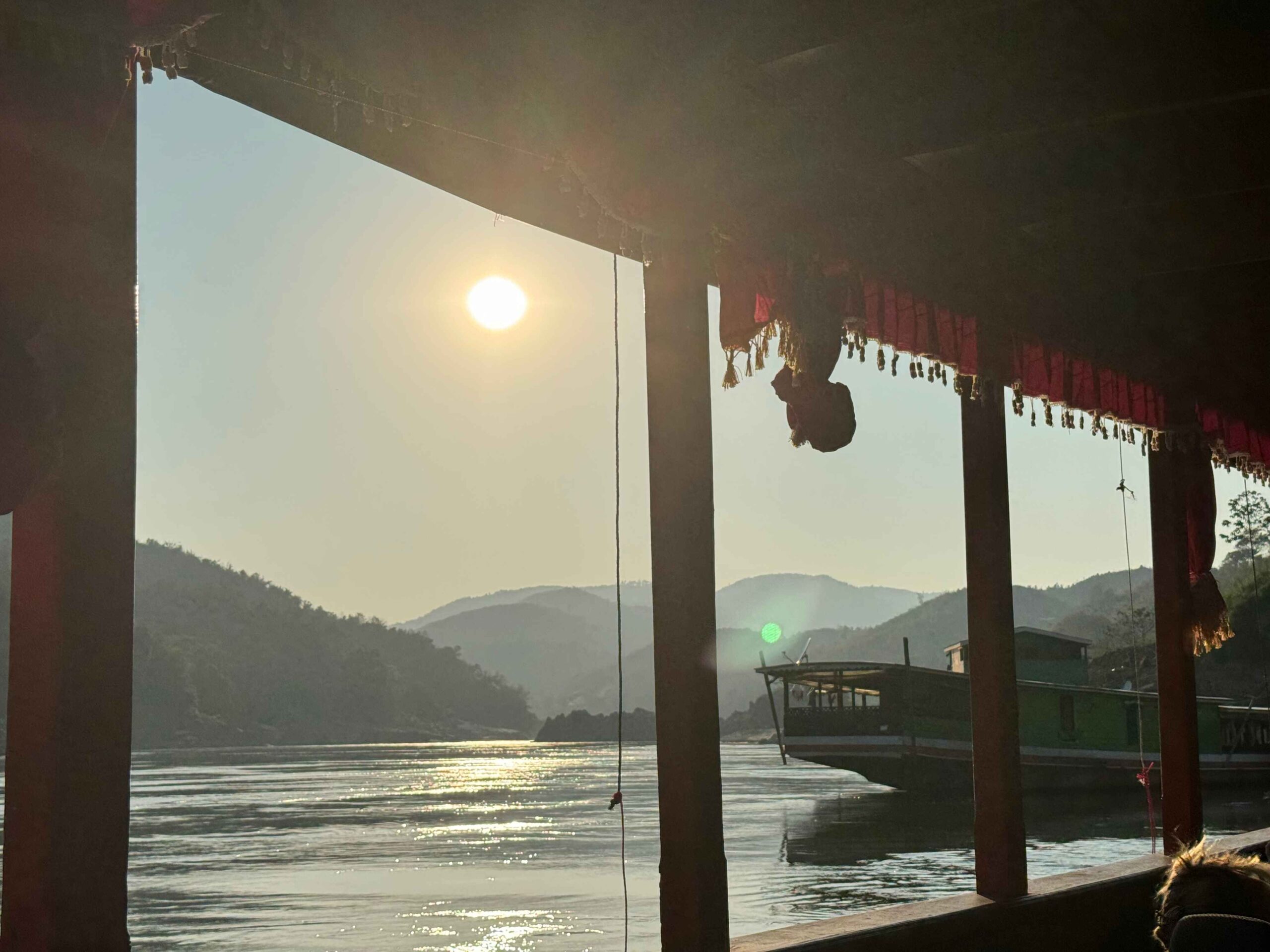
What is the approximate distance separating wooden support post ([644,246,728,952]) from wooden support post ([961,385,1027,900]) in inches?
66.8

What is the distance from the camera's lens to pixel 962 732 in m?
32.2

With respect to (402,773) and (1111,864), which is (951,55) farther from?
(402,773)

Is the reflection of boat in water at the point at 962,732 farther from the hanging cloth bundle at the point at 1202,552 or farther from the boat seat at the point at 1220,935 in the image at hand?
the boat seat at the point at 1220,935

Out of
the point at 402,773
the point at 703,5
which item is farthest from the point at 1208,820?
the point at 402,773

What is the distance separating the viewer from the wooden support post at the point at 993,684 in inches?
181

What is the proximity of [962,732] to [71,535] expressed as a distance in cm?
3215

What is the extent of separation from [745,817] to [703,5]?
38098 millimetres

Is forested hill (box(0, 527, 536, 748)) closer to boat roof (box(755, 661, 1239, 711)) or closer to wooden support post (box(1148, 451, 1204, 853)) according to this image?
boat roof (box(755, 661, 1239, 711))

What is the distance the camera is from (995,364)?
4.77 m

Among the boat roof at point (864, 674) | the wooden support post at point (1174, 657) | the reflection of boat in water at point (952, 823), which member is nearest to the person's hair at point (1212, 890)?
the wooden support post at point (1174, 657)

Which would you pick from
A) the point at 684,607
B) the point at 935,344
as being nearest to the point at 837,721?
the point at 935,344

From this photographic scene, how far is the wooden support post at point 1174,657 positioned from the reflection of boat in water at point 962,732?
2476 cm

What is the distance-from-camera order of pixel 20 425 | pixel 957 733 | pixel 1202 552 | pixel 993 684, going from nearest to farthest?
1. pixel 20 425
2. pixel 993 684
3. pixel 1202 552
4. pixel 957 733

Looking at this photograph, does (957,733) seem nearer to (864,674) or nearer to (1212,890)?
(864,674)
